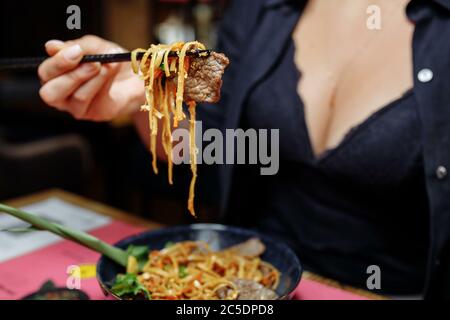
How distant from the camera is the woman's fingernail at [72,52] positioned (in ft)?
3.52

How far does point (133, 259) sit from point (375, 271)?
0.79 m

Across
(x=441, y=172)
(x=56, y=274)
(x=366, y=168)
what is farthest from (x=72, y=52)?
(x=441, y=172)

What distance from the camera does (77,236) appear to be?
107 cm

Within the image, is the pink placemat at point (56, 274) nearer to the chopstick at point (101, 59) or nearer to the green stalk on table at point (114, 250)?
the green stalk on table at point (114, 250)

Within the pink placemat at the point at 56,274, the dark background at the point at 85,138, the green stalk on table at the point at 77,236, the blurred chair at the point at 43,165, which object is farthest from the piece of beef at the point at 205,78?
the blurred chair at the point at 43,165

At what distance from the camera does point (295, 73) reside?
5.27 feet

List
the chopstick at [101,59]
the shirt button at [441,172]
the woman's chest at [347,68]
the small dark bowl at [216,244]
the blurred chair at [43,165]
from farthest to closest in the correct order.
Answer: the blurred chair at [43,165] → the woman's chest at [347,68] → the shirt button at [441,172] → the small dark bowl at [216,244] → the chopstick at [101,59]

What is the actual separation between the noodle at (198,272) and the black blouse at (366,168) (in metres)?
0.46

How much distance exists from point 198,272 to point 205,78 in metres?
0.44

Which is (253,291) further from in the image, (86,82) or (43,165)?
(43,165)

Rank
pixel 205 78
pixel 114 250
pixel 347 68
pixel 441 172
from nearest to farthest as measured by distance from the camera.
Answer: pixel 205 78
pixel 114 250
pixel 441 172
pixel 347 68

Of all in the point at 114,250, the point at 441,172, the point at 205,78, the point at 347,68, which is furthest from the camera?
the point at 347,68

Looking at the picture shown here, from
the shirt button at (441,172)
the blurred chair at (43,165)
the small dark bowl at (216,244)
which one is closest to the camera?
the small dark bowl at (216,244)

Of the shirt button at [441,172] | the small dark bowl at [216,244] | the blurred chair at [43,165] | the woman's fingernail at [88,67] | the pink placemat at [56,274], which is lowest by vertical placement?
the blurred chair at [43,165]
